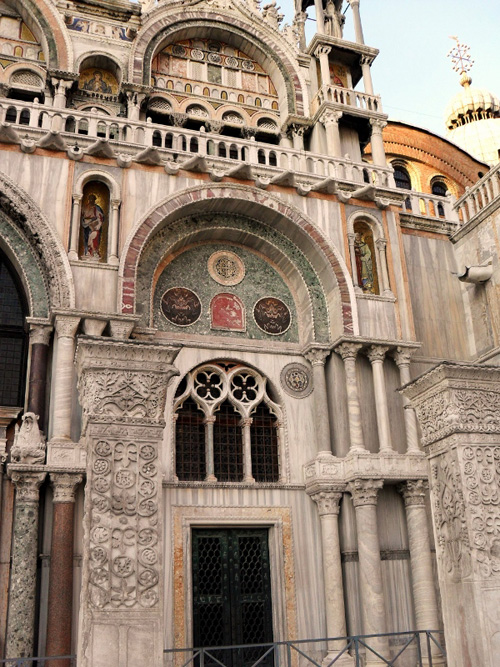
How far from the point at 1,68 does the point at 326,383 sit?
1031cm

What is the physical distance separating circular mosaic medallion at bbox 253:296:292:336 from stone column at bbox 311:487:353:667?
3.40 metres

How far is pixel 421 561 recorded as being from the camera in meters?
12.6

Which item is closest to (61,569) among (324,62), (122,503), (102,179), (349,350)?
(122,503)

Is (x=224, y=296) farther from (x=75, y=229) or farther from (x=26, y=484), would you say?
(x=26, y=484)

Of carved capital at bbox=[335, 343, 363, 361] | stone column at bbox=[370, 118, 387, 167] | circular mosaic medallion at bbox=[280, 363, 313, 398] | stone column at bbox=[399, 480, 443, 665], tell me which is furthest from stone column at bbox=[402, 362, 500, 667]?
stone column at bbox=[370, 118, 387, 167]

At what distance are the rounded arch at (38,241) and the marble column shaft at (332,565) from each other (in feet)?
18.6

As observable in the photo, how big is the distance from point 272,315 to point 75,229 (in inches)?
167

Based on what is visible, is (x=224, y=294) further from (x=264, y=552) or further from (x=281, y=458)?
(x=264, y=552)

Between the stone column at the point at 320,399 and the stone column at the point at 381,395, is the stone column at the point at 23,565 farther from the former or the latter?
the stone column at the point at 381,395

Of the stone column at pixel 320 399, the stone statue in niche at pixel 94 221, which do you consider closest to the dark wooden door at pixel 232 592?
the stone column at pixel 320 399

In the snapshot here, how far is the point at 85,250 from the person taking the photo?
12.8 metres

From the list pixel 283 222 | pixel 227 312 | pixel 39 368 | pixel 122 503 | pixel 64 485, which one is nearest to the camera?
pixel 122 503

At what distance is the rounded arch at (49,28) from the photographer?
1644cm

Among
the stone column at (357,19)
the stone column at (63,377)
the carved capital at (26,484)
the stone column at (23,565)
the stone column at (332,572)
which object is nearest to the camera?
the stone column at (23,565)
